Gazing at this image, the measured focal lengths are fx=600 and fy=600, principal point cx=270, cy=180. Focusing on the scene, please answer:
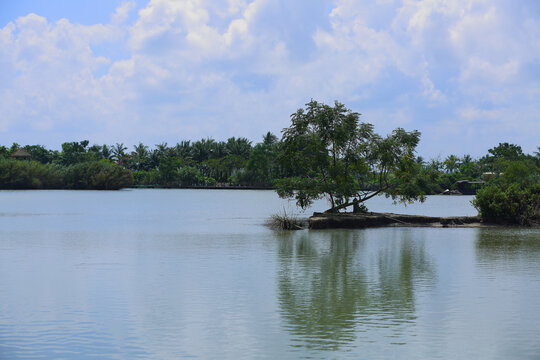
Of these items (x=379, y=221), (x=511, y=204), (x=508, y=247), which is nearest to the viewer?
(x=508, y=247)

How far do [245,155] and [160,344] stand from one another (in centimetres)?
11974

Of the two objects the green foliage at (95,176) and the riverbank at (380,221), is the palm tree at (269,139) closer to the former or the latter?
the green foliage at (95,176)

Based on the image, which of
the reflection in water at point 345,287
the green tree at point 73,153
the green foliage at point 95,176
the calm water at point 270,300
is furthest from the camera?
the green tree at point 73,153

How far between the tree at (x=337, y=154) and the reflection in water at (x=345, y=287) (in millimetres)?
7445

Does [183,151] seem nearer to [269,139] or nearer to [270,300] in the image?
[269,139]

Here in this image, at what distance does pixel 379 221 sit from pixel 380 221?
68 millimetres

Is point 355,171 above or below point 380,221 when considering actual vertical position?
above

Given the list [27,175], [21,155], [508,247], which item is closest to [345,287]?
[508,247]

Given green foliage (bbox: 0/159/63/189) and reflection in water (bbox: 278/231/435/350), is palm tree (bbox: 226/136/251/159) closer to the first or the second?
green foliage (bbox: 0/159/63/189)

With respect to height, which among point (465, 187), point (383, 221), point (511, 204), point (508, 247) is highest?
point (465, 187)

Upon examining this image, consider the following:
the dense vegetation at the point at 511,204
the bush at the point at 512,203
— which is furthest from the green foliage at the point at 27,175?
the bush at the point at 512,203

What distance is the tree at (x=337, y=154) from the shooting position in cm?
3219

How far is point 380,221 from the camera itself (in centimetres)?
3291

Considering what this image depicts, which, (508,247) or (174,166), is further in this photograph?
(174,166)
